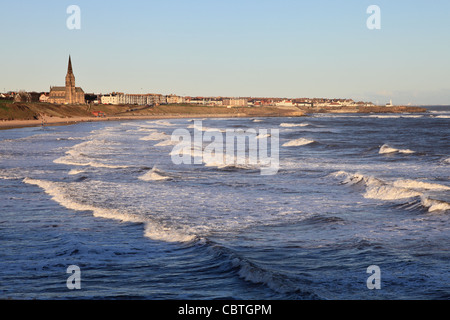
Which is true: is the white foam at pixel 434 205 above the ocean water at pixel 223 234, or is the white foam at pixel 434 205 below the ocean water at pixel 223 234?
above

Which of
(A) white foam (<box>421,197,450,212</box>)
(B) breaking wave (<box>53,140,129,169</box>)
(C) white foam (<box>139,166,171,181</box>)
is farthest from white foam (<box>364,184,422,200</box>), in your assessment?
(B) breaking wave (<box>53,140,129,169</box>)

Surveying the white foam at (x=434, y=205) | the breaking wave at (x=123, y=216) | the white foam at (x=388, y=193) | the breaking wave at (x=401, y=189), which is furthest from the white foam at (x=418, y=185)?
the breaking wave at (x=123, y=216)

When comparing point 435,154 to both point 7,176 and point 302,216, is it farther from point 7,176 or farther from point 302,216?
point 7,176

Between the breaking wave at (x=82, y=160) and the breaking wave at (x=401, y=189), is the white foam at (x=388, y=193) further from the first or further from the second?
the breaking wave at (x=82, y=160)

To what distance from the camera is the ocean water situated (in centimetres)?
1120

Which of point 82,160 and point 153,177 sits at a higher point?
point 82,160

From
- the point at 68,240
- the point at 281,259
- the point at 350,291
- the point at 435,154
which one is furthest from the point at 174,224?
the point at 435,154

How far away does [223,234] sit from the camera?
52.7ft

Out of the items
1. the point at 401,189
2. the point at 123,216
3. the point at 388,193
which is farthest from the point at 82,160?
the point at 401,189

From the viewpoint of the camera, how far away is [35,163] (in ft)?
120

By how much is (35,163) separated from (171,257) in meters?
25.9

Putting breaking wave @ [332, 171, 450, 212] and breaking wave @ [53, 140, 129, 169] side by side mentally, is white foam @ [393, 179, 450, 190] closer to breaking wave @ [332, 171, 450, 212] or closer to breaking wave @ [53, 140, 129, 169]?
breaking wave @ [332, 171, 450, 212]

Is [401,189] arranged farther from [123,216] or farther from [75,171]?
[75,171]

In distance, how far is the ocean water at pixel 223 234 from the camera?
36.7ft
